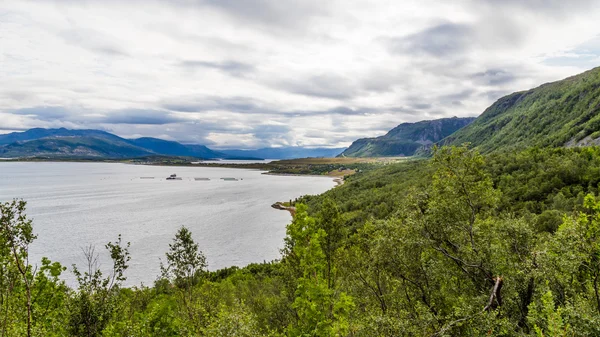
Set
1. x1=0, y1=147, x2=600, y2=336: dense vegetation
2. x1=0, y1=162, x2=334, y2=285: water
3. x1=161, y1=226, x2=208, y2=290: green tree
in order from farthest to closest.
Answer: x1=0, y1=162, x2=334, y2=285: water
x1=161, y1=226, x2=208, y2=290: green tree
x1=0, y1=147, x2=600, y2=336: dense vegetation

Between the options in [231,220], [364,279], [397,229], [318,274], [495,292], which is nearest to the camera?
[495,292]

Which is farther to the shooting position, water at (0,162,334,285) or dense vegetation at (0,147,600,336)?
water at (0,162,334,285)

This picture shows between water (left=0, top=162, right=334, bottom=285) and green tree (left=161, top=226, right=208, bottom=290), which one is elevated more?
green tree (left=161, top=226, right=208, bottom=290)

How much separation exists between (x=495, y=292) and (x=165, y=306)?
11807mm

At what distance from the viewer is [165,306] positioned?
12.8 metres

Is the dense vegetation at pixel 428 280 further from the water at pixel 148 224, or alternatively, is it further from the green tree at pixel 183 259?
the water at pixel 148 224

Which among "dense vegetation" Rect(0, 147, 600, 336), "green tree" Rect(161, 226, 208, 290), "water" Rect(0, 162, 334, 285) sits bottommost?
"water" Rect(0, 162, 334, 285)

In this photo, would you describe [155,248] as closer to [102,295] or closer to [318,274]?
[102,295]

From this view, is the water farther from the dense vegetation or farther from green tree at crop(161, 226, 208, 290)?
the dense vegetation

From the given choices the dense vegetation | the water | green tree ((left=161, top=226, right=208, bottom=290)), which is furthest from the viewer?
the water

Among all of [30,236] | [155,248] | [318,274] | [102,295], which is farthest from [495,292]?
[155,248]

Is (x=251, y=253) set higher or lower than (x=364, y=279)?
lower

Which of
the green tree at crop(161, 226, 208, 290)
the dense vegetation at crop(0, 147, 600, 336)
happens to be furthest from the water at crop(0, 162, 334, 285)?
the dense vegetation at crop(0, 147, 600, 336)

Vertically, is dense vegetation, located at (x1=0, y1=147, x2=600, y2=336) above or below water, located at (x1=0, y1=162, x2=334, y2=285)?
above
